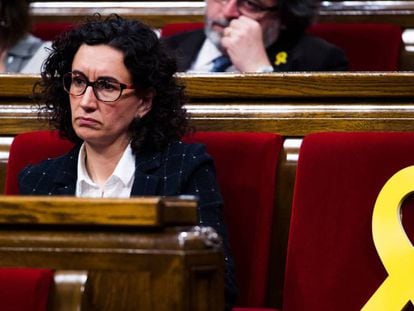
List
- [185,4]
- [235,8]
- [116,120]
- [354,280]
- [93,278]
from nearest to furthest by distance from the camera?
[93,278], [354,280], [116,120], [235,8], [185,4]

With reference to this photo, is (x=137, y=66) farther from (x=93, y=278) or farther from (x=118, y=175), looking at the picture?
(x=93, y=278)

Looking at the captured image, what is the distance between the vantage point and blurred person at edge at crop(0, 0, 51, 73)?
1322 mm

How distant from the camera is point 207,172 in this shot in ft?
2.83

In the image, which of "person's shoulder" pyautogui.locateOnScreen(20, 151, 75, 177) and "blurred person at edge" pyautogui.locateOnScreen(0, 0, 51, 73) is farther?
"blurred person at edge" pyautogui.locateOnScreen(0, 0, 51, 73)

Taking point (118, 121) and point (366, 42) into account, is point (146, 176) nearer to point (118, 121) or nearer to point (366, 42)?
point (118, 121)

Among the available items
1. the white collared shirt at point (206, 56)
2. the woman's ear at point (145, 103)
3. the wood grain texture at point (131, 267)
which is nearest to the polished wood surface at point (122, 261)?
the wood grain texture at point (131, 267)

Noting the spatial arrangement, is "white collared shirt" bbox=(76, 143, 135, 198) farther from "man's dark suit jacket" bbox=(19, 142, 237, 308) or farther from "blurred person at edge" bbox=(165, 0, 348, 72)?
"blurred person at edge" bbox=(165, 0, 348, 72)

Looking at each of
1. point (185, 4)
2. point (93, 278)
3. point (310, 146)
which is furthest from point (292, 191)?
point (185, 4)

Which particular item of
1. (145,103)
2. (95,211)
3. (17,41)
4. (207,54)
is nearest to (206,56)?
(207,54)

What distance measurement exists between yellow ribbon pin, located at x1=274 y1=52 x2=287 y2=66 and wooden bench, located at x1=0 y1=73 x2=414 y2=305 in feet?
1.06

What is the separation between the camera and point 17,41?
1.34m

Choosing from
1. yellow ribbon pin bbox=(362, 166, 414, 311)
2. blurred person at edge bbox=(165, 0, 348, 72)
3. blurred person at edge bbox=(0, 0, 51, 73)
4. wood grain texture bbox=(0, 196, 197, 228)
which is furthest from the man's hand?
wood grain texture bbox=(0, 196, 197, 228)

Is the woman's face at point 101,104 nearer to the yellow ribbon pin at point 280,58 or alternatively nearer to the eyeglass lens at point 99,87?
the eyeglass lens at point 99,87

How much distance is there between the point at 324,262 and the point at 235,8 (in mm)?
544
